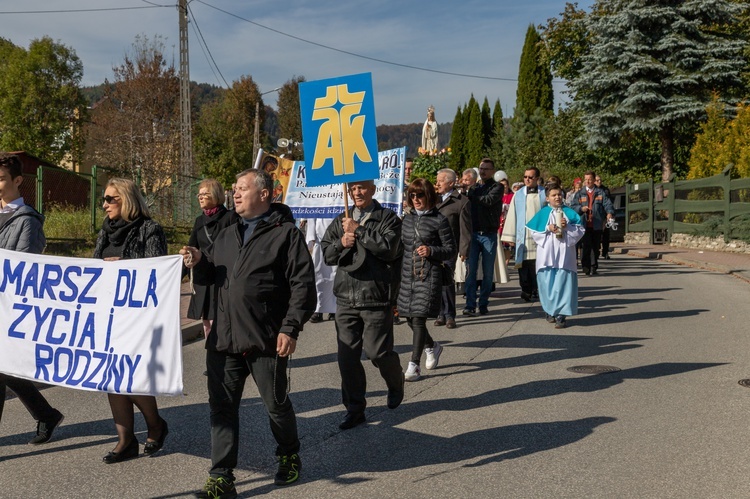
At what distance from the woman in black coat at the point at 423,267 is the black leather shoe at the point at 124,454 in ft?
9.46

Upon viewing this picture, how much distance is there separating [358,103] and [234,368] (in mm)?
2210

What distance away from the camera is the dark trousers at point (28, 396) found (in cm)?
584

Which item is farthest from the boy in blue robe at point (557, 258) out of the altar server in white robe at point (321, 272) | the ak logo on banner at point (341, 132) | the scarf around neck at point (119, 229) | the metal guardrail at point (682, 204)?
the metal guardrail at point (682, 204)

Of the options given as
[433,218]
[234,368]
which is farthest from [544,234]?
[234,368]

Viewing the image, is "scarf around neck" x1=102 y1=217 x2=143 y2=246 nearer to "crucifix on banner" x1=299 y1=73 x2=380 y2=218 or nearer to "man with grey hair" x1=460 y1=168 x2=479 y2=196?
"crucifix on banner" x1=299 y1=73 x2=380 y2=218

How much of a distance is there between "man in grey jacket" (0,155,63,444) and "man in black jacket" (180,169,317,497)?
156 centimetres

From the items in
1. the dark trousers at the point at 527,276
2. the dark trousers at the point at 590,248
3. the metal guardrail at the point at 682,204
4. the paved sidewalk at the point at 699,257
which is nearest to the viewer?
the dark trousers at the point at 527,276

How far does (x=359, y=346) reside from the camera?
6348 millimetres

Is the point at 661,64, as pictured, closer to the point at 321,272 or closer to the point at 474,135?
the point at 321,272

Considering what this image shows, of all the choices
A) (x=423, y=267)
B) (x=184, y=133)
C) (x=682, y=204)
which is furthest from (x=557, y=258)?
(x=184, y=133)

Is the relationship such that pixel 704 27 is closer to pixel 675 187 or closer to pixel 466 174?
pixel 675 187

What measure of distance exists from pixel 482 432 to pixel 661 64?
31187mm

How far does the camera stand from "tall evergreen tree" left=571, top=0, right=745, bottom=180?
110 ft

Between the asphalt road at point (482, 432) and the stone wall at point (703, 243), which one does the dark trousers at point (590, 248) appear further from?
the asphalt road at point (482, 432)
